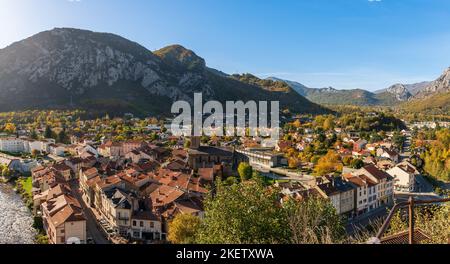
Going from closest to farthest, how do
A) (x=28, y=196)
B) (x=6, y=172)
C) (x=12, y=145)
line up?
(x=28, y=196)
(x=6, y=172)
(x=12, y=145)

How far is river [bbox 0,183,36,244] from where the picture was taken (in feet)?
60.6

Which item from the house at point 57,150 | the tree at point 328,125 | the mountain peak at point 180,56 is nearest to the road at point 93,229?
the house at point 57,150

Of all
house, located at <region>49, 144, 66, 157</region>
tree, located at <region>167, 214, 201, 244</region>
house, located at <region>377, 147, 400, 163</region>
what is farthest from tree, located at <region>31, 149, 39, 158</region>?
house, located at <region>377, 147, 400, 163</region>

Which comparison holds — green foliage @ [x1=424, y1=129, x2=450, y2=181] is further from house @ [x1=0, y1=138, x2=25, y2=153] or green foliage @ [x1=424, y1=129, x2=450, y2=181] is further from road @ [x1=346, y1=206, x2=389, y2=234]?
house @ [x1=0, y1=138, x2=25, y2=153]

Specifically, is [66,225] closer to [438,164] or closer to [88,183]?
[88,183]

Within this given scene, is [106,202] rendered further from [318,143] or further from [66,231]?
[318,143]

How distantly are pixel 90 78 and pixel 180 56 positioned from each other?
55.8m

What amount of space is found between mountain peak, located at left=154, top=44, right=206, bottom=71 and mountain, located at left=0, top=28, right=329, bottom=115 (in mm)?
14428

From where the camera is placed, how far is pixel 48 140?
163 feet

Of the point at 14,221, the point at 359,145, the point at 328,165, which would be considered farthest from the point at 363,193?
the point at 359,145

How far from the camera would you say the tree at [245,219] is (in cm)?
687

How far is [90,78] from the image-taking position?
9331cm
